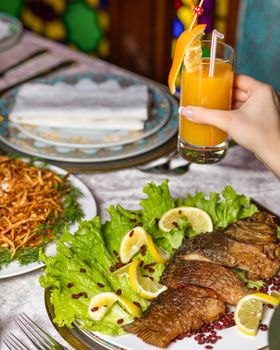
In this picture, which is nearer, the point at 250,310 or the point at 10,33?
the point at 250,310

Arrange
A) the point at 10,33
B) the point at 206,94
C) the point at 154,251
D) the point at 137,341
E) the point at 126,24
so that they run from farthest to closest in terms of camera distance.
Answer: the point at 126,24 → the point at 10,33 → the point at 206,94 → the point at 154,251 → the point at 137,341

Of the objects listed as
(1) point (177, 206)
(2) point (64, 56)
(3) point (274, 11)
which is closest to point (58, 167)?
(1) point (177, 206)

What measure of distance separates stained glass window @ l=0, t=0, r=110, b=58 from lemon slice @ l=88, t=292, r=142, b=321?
3.26 metres

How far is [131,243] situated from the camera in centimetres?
147

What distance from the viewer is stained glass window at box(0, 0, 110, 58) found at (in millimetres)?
4336

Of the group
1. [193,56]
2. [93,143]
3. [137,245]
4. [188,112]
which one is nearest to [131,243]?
[137,245]

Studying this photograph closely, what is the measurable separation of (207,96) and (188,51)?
131 millimetres

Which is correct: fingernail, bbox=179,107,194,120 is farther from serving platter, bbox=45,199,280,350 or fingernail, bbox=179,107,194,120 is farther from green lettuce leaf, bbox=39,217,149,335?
serving platter, bbox=45,199,280,350

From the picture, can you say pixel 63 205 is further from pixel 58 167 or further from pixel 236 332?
pixel 236 332

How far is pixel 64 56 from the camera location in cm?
270

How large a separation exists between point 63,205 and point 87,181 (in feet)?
0.74

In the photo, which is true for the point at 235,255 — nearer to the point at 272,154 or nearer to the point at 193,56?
the point at 272,154

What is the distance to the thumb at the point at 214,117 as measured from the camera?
1.48m

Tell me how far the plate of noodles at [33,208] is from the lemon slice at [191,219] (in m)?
0.21
